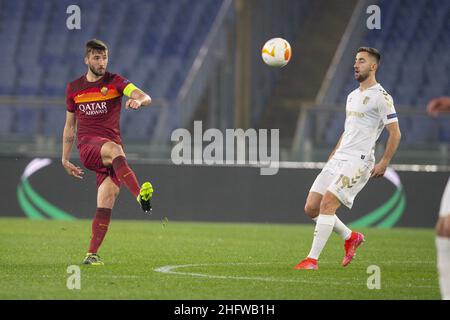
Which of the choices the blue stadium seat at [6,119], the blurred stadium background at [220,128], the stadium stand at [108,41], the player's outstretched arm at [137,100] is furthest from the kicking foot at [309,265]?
the stadium stand at [108,41]

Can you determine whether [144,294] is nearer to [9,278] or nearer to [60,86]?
[9,278]

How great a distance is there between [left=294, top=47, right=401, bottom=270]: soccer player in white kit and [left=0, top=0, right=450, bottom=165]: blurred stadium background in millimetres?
12159

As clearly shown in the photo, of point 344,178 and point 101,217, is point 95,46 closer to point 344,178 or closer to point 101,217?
point 101,217

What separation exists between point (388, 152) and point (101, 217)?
281cm

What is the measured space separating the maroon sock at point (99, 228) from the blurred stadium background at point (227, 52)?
485 inches

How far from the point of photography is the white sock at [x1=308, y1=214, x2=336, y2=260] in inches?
392

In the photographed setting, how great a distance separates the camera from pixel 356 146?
33.6 ft

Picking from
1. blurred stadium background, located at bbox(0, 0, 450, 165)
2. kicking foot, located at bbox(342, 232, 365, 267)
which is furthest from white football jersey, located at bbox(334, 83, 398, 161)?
blurred stadium background, located at bbox(0, 0, 450, 165)

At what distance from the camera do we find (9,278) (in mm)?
8812

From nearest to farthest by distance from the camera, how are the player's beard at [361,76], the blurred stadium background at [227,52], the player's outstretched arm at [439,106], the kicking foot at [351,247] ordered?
the player's outstretched arm at [439,106] → the player's beard at [361,76] → the kicking foot at [351,247] → the blurred stadium background at [227,52]

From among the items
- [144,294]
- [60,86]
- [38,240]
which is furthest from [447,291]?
[60,86]

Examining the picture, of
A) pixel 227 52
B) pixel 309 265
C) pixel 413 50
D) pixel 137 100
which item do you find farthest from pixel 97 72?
pixel 413 50

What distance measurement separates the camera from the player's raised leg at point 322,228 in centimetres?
995

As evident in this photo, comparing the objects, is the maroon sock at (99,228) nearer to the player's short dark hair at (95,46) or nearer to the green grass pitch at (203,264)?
the green grass pitch at (203,264)
